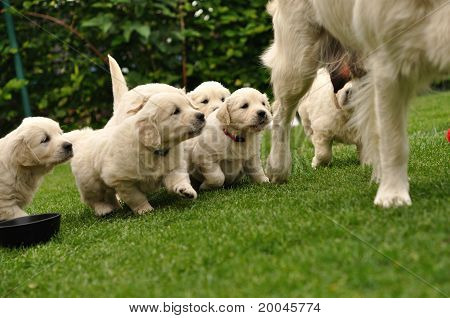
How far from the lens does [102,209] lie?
394 centimetres

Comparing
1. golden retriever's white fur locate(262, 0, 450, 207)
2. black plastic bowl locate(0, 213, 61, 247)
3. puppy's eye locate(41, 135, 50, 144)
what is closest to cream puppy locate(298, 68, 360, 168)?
golden retriever's white fur locate(262, 0, 450, 207)

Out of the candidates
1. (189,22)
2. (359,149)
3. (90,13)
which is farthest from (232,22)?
(359,149)

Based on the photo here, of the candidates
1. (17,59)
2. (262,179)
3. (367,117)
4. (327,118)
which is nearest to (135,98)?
(262,179)

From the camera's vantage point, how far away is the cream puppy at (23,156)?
146 inches

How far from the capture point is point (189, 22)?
8148 mm

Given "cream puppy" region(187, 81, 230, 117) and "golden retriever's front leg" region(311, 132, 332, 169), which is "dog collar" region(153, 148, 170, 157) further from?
"golden retriever's front leg" region(311, 132, 332, 169)

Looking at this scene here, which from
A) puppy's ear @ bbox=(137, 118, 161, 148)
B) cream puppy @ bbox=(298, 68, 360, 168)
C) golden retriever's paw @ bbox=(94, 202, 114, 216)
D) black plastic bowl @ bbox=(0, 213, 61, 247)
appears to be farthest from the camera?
cream puppy @ bbox=(298, 68, 360, 168)

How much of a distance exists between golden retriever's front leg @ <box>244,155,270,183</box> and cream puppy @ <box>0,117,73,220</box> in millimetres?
1280

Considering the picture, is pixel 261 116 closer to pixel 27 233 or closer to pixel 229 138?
pixel 229 138

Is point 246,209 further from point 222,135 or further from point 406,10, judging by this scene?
point 406,10

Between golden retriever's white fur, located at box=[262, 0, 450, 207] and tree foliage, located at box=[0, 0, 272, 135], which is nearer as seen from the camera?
golden retriever's white fur, located at box=[262, 0, 450, 207]

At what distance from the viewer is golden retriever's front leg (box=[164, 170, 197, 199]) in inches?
140

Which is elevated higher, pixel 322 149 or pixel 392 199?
pixel 392 199

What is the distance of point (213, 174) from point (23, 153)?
123cm
